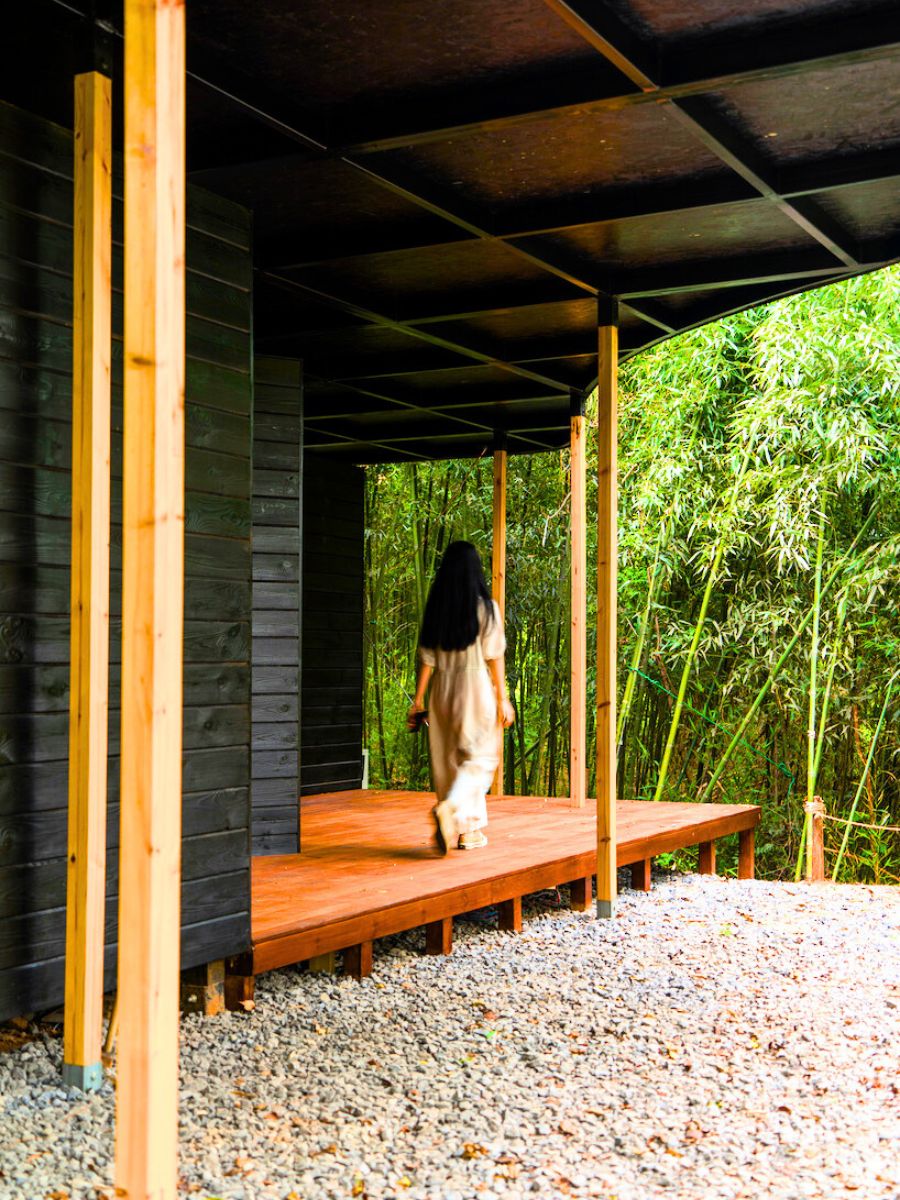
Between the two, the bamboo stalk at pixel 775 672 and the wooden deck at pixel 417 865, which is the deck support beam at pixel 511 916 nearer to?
the wooden deck at pixel 417 865

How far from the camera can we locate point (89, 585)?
10.1 feet

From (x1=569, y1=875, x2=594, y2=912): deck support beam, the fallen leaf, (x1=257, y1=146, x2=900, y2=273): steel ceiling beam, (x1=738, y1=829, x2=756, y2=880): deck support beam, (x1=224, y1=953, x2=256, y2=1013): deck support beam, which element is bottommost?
(x1=738, y1=829, x2=756, y2=880): deck support beam

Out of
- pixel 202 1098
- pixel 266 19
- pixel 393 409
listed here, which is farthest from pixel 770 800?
pixel 266 19

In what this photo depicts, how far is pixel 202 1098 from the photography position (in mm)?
3191

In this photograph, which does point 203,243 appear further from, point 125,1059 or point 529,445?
point 529,445

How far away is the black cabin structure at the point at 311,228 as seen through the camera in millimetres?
3119

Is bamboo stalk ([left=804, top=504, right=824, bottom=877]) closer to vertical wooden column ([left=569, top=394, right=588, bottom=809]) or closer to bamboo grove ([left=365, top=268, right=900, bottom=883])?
bamboo grove ([left=365, top=268, right=900, bottom=883])

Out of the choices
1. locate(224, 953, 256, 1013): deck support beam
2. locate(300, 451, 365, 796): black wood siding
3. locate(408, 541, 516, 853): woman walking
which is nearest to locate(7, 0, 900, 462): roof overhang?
locate(408, 541, 516, 853): woman walking

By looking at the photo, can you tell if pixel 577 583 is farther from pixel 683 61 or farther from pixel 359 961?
pixel 683 61

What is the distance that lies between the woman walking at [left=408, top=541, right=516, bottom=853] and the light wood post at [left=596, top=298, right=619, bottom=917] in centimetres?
54

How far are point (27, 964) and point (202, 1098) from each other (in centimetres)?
53

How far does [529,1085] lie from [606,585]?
2379 mm

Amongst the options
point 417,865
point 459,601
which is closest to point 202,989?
point 417,865

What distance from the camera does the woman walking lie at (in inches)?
223
